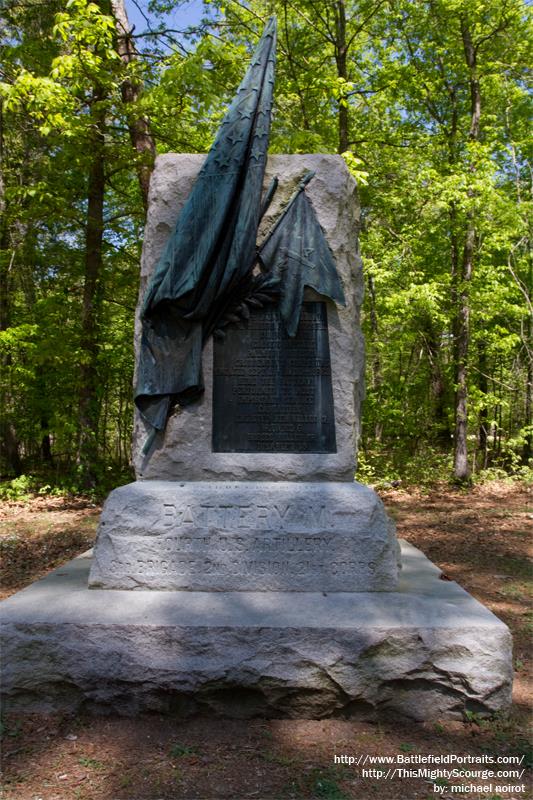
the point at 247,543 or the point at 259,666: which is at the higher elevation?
the point at 247,543

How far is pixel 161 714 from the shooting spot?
308 cm

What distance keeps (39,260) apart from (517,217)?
8.22 m

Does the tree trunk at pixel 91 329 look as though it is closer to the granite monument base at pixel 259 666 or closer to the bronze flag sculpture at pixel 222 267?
the bronze flag sculpture at pixel 222 267

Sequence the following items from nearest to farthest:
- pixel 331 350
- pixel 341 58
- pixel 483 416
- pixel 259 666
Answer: pixel 259 666 → pixel 331 350 → pixel 341 58 → pixel 483 416

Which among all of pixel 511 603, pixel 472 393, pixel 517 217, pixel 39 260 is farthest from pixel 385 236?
pixel 511 603

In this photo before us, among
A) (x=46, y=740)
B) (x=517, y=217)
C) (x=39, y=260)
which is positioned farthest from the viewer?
(x=39, y=260)

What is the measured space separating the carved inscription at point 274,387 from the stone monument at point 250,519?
0.01 metres

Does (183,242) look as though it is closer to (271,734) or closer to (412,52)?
(271,734)

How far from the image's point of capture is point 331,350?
4008 millimetres

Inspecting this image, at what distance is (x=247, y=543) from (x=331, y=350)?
4.46ft

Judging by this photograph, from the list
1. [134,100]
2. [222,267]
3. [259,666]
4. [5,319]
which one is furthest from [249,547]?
[5,319]

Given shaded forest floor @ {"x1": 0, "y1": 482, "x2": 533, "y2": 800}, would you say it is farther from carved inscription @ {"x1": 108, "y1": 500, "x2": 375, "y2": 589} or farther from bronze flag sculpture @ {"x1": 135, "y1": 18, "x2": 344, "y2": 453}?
bronze flag sculpture @ {"x1": 135, "y1": 18, "x2": 344, "y2": 453}

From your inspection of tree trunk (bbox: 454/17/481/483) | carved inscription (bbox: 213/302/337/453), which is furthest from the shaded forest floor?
tree trunk (bbox: 454/17/481/483)

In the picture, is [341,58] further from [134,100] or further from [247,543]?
[247,543]
